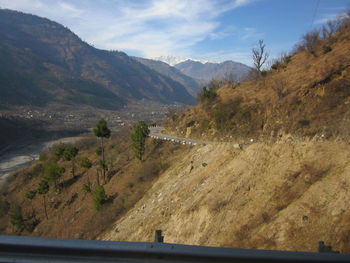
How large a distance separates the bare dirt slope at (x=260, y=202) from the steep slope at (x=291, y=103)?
2.48 m

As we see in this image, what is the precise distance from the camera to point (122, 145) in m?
35.9

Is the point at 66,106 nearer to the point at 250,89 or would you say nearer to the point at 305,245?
the point at 250,89

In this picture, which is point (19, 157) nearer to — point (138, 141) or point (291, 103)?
point (138, 141)

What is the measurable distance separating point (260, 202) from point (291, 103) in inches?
510

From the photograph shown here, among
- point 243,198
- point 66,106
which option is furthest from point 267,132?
point 66,106

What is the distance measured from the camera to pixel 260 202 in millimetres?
10703

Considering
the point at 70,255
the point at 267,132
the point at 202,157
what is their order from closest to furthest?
the point at 70,255, the point at 202,157, the point at 267,132

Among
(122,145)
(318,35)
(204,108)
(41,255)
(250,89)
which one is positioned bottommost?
(122,145)

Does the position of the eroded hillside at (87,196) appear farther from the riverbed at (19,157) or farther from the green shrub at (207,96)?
the riverbed at (19,157)

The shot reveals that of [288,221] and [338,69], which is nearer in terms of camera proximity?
[288,221]


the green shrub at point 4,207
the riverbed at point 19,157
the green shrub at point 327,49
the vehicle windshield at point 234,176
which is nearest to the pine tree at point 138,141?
the vehicle windshield at point 234,176

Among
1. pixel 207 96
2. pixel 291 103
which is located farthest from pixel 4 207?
pixel 291 103

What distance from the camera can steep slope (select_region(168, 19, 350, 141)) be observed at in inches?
693

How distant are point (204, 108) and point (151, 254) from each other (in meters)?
29.1
